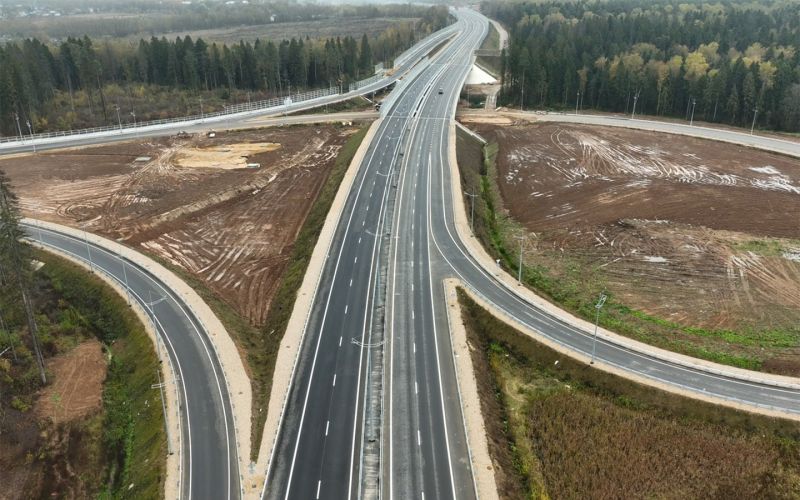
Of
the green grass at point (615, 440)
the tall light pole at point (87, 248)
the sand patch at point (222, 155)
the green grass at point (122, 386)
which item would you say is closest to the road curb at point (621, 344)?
the green grass at point (615, 440)

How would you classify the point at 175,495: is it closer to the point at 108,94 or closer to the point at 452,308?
the point at 452,308

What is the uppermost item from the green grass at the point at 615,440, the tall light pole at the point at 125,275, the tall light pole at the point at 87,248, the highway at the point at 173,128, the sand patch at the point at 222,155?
the highway at the point at 173,128

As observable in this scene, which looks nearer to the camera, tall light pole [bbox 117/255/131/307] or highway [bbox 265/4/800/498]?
highway [bbox 265/4/800/498]

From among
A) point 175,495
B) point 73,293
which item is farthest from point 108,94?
point 175,495

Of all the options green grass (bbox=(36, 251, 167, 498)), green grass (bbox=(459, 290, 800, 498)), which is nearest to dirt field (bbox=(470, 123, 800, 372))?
green grass (bbox=(459, 290, 800, 498))

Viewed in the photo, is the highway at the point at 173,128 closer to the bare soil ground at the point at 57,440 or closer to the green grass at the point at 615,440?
the bare soil ground at the point at 57,440

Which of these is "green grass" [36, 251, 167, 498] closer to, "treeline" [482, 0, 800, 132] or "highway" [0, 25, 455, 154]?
"highway" [0, 25, 455, 154]
